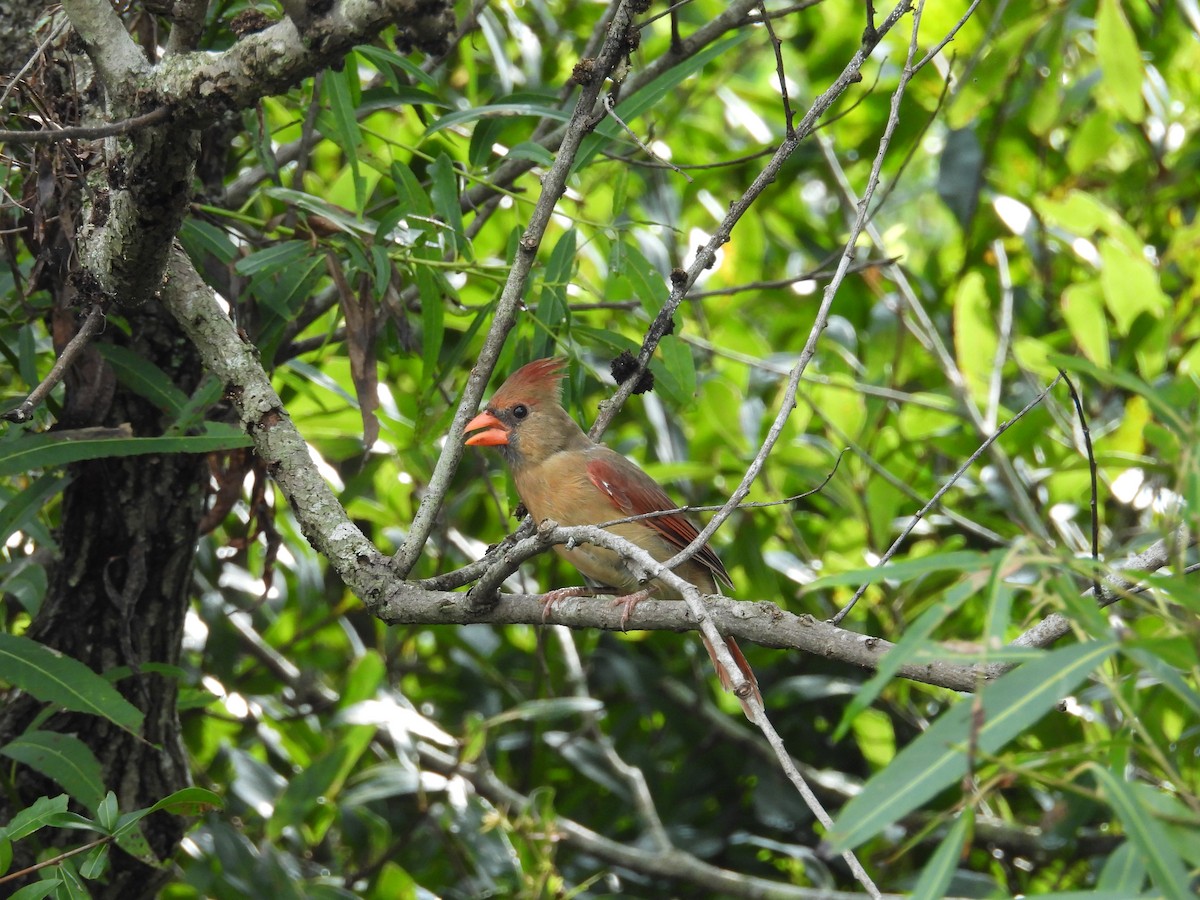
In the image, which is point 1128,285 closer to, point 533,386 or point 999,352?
point 999,352

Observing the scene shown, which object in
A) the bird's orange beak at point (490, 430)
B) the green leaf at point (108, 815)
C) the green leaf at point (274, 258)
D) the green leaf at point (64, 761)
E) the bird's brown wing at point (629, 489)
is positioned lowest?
the bird's brown wing at point (629, 489)

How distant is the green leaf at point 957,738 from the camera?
1372 mm

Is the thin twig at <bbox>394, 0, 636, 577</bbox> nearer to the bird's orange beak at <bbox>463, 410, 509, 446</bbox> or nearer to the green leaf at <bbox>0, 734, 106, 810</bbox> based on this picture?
the green leaf at <bbox>0, 734, 106, 810</bbox>

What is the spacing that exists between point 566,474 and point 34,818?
2245mm

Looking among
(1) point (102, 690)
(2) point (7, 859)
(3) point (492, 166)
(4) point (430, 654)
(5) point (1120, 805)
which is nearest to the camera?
(5) point (1120, 805)

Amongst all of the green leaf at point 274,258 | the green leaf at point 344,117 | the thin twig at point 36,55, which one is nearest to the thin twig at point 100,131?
the thin twig at point 36,55

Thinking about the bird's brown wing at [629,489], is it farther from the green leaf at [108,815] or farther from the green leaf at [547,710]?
the green leaf at [108,815]

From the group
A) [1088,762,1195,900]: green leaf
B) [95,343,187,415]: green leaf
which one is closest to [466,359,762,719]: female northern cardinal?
[95,343,187,415]: green leaf

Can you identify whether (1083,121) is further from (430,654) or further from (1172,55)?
(430,654)

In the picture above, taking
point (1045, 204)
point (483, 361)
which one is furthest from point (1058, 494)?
point (483, 361)

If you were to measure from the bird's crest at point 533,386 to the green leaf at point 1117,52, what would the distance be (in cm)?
224

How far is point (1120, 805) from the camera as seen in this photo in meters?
1.32

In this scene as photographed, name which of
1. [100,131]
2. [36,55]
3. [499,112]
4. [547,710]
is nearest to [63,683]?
[100,131]

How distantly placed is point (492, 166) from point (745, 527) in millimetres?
1650
